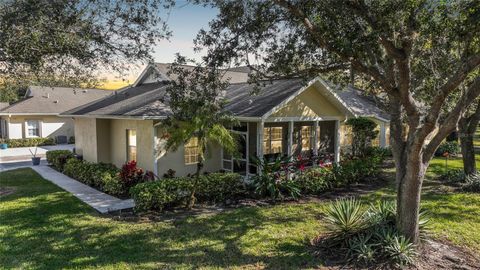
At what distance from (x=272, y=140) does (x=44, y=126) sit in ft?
87.7

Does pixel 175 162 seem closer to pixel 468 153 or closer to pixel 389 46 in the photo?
pixel 389 46

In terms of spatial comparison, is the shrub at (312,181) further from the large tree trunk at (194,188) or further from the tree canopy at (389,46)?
the tree canopy at (389,46)

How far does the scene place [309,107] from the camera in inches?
652

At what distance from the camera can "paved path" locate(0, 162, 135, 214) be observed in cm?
1200

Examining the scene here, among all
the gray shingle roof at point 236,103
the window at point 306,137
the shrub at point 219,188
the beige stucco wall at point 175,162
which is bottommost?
the shrub at point 219,188

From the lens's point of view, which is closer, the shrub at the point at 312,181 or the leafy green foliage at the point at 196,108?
the leafy green foliage at the point at 196,108

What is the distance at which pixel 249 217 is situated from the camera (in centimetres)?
1082

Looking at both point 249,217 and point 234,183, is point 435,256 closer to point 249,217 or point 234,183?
point 249,217

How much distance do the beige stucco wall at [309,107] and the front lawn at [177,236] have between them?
477 centimetres

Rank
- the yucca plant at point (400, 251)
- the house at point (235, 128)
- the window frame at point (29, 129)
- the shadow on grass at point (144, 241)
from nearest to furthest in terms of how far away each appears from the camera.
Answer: the yucca plant at point (400, 251)
the shadow on grass at point (144, 241)
the house at point (235, 128)
the window frame at point (29, 129)

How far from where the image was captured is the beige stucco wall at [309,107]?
1560 centimetres

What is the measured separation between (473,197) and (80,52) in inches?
602

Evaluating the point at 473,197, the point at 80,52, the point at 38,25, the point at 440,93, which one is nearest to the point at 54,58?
the point at 80,52

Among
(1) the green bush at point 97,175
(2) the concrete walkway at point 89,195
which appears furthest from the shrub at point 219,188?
(1) the green bush at point 97,175
